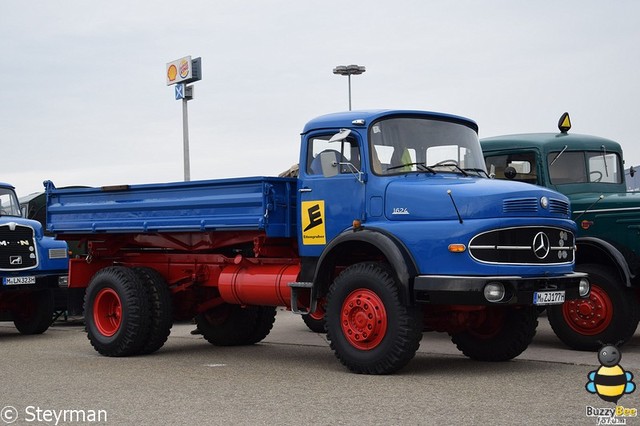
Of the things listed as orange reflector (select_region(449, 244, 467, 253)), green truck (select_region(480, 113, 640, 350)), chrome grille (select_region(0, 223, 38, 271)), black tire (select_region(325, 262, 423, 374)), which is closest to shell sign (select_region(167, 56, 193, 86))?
chrome grille (select_region(0, 223, 38, 271))

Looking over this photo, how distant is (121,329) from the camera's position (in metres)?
11.7

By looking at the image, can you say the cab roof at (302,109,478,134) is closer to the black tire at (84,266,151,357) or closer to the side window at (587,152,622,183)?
the side window at (587,152,622,183)

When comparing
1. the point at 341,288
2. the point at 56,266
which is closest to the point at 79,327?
the point at 56,266

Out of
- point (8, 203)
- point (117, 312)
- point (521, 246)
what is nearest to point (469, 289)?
point (521, 246)

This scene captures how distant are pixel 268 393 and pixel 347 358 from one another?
139 cm

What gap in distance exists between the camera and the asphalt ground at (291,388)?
23.3ft

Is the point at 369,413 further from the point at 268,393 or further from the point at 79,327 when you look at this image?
the point at 79,327

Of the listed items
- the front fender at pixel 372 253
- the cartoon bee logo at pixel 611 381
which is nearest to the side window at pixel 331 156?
the front fender at pixel 372 253

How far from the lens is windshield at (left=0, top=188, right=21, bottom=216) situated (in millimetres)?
16125

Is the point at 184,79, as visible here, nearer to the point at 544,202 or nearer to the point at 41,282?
the point at 41,282

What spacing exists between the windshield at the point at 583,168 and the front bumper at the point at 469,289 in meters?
3.60

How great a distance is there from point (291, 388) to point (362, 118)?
2.93 meters

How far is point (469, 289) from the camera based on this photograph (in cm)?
878

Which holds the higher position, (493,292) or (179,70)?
(179,70)
